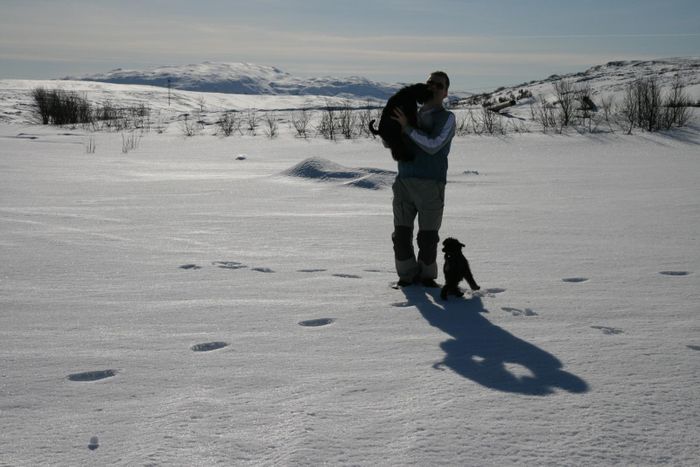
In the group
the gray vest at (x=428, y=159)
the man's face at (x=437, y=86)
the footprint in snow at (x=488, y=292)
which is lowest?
the footprint in snow at (x=488, y=292)

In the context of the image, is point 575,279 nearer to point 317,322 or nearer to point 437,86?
point 437,86

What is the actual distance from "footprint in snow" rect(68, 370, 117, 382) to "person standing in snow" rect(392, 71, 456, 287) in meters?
1.81

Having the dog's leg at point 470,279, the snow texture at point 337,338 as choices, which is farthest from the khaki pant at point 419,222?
the dog's leg at point 470,279

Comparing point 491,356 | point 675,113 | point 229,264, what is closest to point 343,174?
point 229,264

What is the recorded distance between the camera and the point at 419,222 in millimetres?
3758

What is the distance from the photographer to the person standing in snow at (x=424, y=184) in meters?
3.61

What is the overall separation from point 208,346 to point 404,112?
169cm

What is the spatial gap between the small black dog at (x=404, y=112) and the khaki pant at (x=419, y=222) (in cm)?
19

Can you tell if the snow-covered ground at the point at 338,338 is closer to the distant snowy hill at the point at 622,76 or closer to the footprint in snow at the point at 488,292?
the footprint in snow at the point at 488,292

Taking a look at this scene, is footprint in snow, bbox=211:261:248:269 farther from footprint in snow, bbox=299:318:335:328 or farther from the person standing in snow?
footprint in snow, bbox=299:318:335:328

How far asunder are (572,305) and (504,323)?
0.45 metres

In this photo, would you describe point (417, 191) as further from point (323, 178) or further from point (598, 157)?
point (598, 157)

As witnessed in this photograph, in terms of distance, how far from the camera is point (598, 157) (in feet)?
39.4

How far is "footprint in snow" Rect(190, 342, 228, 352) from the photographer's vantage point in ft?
8.56
